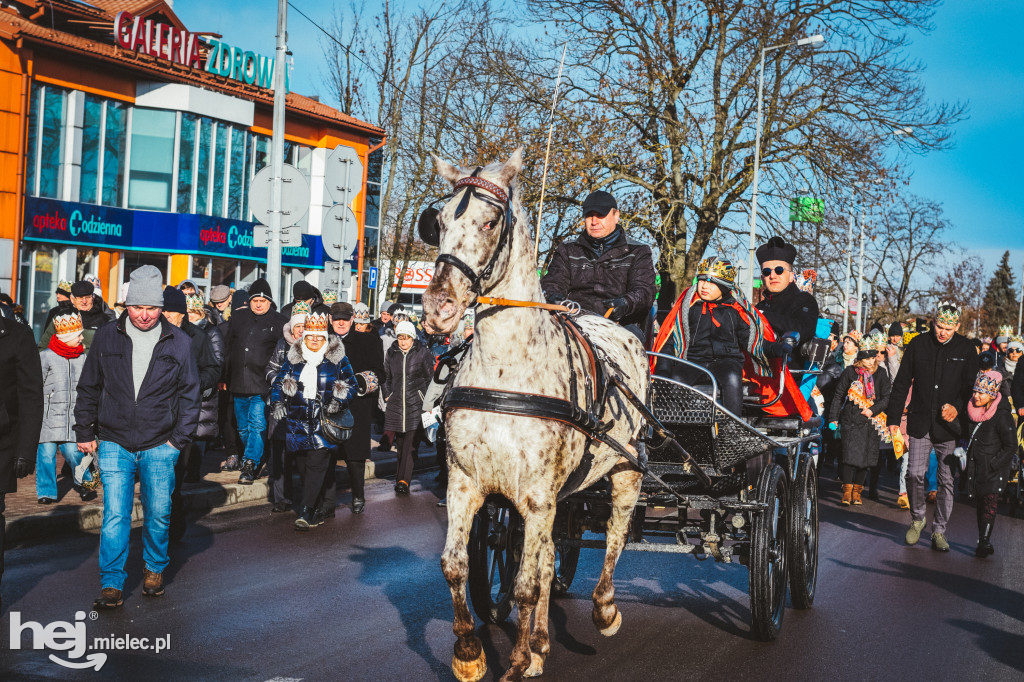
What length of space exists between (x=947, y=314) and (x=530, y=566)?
23.6 feet

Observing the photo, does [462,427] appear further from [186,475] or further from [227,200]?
[227,200]

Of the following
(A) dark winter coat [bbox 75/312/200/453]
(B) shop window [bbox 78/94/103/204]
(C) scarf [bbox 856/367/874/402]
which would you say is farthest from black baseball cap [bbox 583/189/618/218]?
(B) shop window [bbox 78/94/103/204]

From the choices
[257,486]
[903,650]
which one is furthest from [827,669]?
[257,486]

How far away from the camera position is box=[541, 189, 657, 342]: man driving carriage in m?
6.99

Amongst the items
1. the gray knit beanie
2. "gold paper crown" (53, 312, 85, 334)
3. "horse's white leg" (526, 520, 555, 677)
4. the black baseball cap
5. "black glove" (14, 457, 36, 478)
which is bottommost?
"horse's white leg" (526, 520, 555, 677)

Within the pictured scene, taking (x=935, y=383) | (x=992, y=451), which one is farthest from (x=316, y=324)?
(x=992, y=451)

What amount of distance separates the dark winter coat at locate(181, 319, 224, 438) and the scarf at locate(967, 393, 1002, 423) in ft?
25.2

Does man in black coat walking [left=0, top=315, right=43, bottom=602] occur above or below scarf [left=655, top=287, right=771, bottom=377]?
below

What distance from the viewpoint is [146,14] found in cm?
2967

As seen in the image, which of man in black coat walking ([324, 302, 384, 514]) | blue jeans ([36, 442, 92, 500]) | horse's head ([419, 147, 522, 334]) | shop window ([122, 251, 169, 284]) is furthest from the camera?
shop window ([122, 251, 169, 284])

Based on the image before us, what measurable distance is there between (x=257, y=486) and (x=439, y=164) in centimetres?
748

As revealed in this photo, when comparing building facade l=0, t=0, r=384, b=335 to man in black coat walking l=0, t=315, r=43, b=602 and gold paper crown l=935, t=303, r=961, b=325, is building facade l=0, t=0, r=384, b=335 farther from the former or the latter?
man in black coat walking l=0, t=315, r=43, b=602

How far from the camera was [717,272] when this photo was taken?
7406 mm

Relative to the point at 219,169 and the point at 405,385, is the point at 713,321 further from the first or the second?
the point at 219,169
